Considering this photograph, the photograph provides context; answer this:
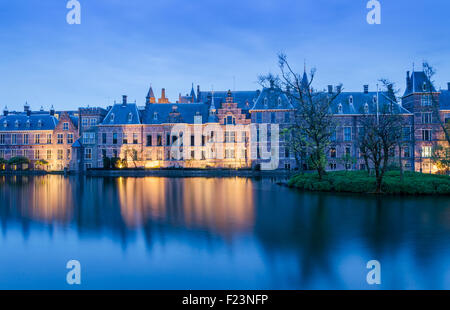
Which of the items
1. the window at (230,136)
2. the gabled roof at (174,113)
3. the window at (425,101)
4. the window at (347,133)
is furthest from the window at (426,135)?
the gabled roof at (174,113)

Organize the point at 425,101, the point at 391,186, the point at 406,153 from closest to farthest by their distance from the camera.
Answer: the point at 391,186, the point at 425,101, the point at 406,153

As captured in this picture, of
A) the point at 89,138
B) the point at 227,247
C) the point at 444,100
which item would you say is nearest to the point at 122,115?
the point at 89,138

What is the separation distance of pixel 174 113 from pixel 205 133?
5.98 m

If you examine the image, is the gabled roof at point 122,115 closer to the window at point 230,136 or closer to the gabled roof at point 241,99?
the gabled roof at point 241,99

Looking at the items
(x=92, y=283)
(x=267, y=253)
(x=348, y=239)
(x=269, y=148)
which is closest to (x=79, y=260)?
(x=92, y=283)

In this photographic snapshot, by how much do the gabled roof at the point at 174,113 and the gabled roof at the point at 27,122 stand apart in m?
18.7

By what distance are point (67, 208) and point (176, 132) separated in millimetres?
36323

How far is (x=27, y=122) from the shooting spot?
5678 centimetres

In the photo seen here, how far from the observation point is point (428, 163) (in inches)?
1731

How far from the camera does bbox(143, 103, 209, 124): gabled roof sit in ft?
167

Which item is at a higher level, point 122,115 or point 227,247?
point 122,115

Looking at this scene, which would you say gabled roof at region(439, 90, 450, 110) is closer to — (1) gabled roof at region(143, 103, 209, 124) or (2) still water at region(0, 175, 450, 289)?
(1) gabled roof at region(143, 103, 209, 124)

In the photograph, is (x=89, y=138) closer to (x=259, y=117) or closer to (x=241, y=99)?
(x=241, y=99)

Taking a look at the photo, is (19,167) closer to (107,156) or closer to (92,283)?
(107,156)
